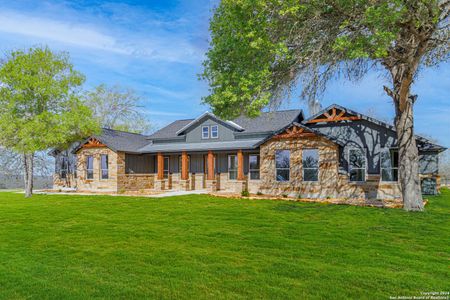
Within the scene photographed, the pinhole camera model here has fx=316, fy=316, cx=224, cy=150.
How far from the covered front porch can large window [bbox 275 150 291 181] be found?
2.20 meters

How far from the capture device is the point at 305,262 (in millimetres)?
5840

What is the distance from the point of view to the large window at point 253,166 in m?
22.2

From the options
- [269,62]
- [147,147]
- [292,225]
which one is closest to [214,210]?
[292,225]

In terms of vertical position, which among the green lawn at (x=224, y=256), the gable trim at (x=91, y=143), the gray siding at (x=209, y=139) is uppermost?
the gray siding at (x=209, y=139)

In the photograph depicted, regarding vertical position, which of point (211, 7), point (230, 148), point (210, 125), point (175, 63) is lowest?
point (230, 148)

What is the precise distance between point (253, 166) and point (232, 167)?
2.03 meters

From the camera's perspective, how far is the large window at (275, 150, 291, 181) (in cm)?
1939

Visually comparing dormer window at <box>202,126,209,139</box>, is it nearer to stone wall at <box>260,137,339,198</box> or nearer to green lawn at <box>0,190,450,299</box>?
stone wall at <box>260,137,339,198</box>

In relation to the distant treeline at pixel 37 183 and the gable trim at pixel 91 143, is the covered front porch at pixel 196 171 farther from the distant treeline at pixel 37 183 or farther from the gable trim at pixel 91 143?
the distant treeline at pixel 37 183

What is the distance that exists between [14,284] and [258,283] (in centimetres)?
375

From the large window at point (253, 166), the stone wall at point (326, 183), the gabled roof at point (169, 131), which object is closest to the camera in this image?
the stone wall at point (326, 183)

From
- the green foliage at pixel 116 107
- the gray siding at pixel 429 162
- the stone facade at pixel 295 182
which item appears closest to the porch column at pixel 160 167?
the stone facade at pixel 295 182

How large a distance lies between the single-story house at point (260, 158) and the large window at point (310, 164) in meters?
0.06

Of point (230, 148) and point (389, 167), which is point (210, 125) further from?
point (389, 167)
